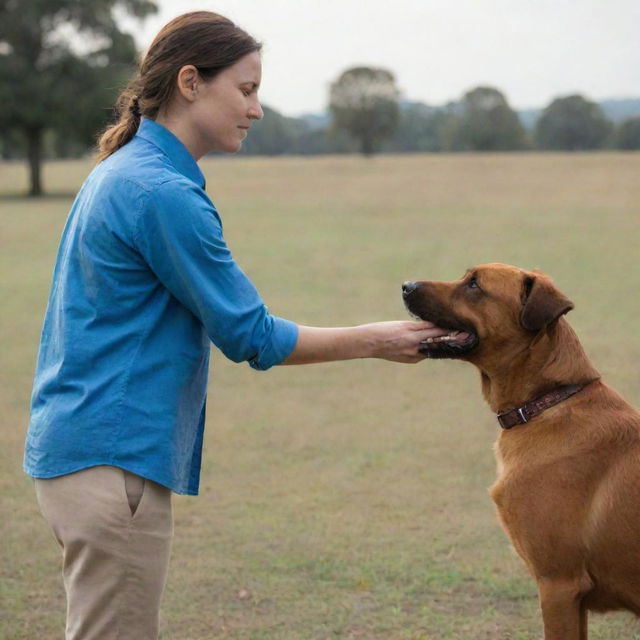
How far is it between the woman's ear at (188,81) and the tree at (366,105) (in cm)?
9554

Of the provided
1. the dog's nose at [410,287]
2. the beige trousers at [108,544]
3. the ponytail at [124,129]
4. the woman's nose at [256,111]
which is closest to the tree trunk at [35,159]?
the dog's nose at [410,287]

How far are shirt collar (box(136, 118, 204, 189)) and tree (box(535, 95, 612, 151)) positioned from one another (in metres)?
60.0

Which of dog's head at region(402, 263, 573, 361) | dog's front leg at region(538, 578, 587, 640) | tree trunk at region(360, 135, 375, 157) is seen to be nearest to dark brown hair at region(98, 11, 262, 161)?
dog's head at region(402, 263, 573, 361)

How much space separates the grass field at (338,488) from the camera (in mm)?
4887

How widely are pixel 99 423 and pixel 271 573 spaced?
9.08 ft

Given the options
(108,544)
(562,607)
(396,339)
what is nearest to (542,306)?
(396,339)

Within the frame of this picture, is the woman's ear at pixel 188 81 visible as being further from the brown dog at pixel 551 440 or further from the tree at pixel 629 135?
the tree at pixel 629 135

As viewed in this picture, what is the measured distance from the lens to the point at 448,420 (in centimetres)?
854

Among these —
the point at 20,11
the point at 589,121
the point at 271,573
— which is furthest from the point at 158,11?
the point at 271,573

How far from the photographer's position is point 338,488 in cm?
680

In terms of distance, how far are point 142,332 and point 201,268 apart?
0.83ft

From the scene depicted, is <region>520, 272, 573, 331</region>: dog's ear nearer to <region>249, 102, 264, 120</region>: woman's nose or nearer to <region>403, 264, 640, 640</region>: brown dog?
<region>403, 264, 640, 640</region>: brown dog

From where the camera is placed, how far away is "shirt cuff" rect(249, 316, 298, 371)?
302cm

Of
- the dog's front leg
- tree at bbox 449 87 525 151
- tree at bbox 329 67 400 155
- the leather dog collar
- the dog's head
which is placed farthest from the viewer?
tree at bbox 329 67 400 155
